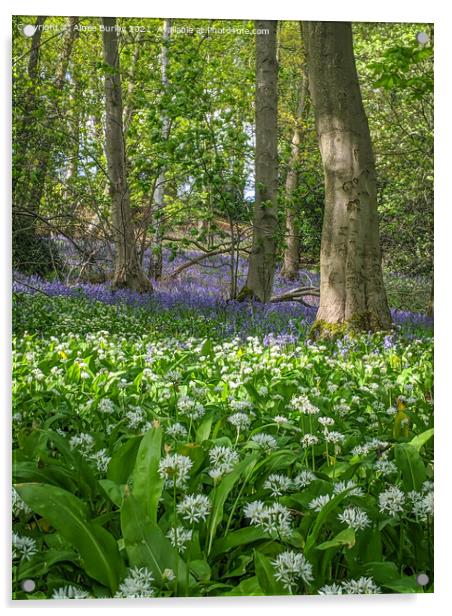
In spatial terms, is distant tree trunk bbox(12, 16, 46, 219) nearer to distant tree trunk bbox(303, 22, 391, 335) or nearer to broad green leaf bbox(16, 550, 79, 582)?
distant tree trunk bbox(303, 22, 391, 335)

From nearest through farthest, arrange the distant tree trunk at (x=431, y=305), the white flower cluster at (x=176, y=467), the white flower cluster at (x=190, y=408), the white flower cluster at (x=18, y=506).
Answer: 1. the white flower cluster at (x=176, y=467)
2. the white flower cluster at (x=18, y=506)
3. the white flower cluster at (x=190, y=408)
4. the distant tree trunk at (x=431, y=305)

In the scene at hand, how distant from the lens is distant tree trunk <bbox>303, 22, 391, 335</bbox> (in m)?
3.23

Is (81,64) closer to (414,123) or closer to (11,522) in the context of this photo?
(414,123)

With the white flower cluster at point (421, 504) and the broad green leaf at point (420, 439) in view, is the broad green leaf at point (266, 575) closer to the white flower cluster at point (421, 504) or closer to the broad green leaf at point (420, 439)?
the white flower cluster at point (421, 504)

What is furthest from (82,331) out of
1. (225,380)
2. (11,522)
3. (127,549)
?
(127,549)

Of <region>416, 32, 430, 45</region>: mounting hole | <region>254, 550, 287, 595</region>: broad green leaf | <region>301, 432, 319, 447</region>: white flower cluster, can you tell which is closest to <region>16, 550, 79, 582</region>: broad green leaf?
<region>254, 550, 287, 595</region>: broad green leaf

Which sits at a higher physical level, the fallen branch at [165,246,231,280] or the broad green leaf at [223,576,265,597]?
the fallen branch at [165,246,231,280]

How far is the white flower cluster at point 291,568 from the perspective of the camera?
2012 millimetres

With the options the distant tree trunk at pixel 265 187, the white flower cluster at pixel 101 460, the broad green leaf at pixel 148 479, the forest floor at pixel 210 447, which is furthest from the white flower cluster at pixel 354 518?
the distant tree trunk at pixel 265 187

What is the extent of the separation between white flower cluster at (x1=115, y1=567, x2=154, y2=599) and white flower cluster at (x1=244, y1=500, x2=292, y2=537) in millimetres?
345

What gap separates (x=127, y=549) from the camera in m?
2.01

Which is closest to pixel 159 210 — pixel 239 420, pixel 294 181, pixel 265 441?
pixel 294 181

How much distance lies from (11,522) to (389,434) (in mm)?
1459

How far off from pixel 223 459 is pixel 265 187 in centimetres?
147
